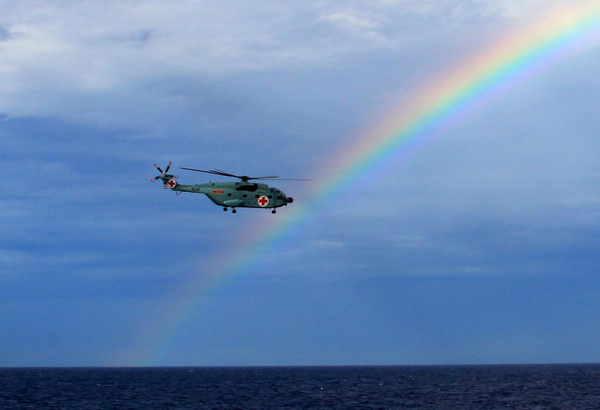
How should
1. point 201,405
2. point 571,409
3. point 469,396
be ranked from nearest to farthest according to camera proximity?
1. point 571,409
2. point 201,405
3. point 469,396

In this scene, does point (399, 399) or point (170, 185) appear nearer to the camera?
point (170, 185)

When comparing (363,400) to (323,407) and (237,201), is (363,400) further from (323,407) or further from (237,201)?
(237,201)

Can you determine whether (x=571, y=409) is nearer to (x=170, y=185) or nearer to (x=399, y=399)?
(x=399, y=399)

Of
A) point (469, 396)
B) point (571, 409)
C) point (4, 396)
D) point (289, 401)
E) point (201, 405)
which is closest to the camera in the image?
point (571, 409)

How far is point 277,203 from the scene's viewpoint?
100375 millimetres

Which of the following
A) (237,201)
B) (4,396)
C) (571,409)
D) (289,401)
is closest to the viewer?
(237,201)

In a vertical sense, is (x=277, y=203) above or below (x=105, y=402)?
above

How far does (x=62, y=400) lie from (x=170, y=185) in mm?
92254

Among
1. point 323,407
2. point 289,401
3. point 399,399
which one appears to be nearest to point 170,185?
point 323,407

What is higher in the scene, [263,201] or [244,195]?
[244,195]

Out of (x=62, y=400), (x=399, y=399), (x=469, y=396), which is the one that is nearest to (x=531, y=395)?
(x=469, y=396)

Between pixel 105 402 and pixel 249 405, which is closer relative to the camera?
pixel 249 405

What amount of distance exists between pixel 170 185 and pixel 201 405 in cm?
6493

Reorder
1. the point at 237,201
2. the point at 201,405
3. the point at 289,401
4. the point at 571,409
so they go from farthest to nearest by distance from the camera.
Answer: the point at 289,401, the point at 201,405, the point at 571,409, the point at 237,201
